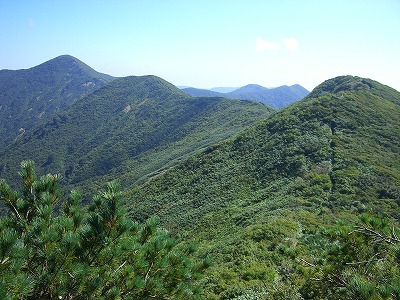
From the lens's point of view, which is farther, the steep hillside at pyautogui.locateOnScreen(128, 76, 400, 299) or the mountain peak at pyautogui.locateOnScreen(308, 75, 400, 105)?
the mountain peak at pyautogui.locateOnScreen(308, 75, 400, 105)

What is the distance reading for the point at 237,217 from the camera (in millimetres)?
27906

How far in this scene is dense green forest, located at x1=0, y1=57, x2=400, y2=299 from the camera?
13.2 feet

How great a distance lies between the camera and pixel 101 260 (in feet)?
14.4

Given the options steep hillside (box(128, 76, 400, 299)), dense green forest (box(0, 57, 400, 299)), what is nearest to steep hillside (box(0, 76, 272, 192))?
dense green forest (box(0, 57, 400, 299))

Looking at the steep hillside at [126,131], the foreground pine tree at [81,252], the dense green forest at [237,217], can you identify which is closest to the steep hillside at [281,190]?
the dense green forest at [237,217]

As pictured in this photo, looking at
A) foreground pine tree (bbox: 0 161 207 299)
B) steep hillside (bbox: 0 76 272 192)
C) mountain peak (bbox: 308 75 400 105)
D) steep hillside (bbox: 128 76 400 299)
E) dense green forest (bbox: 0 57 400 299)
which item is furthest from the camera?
steep hillside (bbox: 0 76 272 192)

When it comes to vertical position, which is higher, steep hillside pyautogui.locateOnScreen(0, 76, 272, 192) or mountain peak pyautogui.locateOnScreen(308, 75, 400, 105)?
mountain peak pyautogui.locateOnScreen(308, 75, 400, 105)

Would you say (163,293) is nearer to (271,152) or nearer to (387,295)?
(387,295)

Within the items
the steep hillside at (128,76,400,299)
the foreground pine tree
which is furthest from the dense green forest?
the steep hillside at (128,76,400,299)

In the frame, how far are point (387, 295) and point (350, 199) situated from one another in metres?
25.4

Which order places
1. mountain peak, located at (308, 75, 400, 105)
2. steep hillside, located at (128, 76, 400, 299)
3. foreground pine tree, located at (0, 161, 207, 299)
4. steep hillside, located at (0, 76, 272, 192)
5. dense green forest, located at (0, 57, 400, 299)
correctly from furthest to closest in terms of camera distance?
1. steep hillside, located at (0, 76, 272, 192)
2. mountain peak, located at (308, 75, 400, 105)
3. steep hillside, located at (128, 76, 400, 299)
4. dense green forest, located at (0, 57, 400, 299)
5. foreground pine tree, located at (0, 161, 207, 299)

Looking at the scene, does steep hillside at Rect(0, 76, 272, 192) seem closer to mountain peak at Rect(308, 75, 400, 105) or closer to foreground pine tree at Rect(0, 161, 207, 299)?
mountain peak at Rect(308, 75, 400, 105)

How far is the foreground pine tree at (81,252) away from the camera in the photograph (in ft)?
11.9

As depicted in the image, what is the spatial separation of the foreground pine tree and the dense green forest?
2cm
